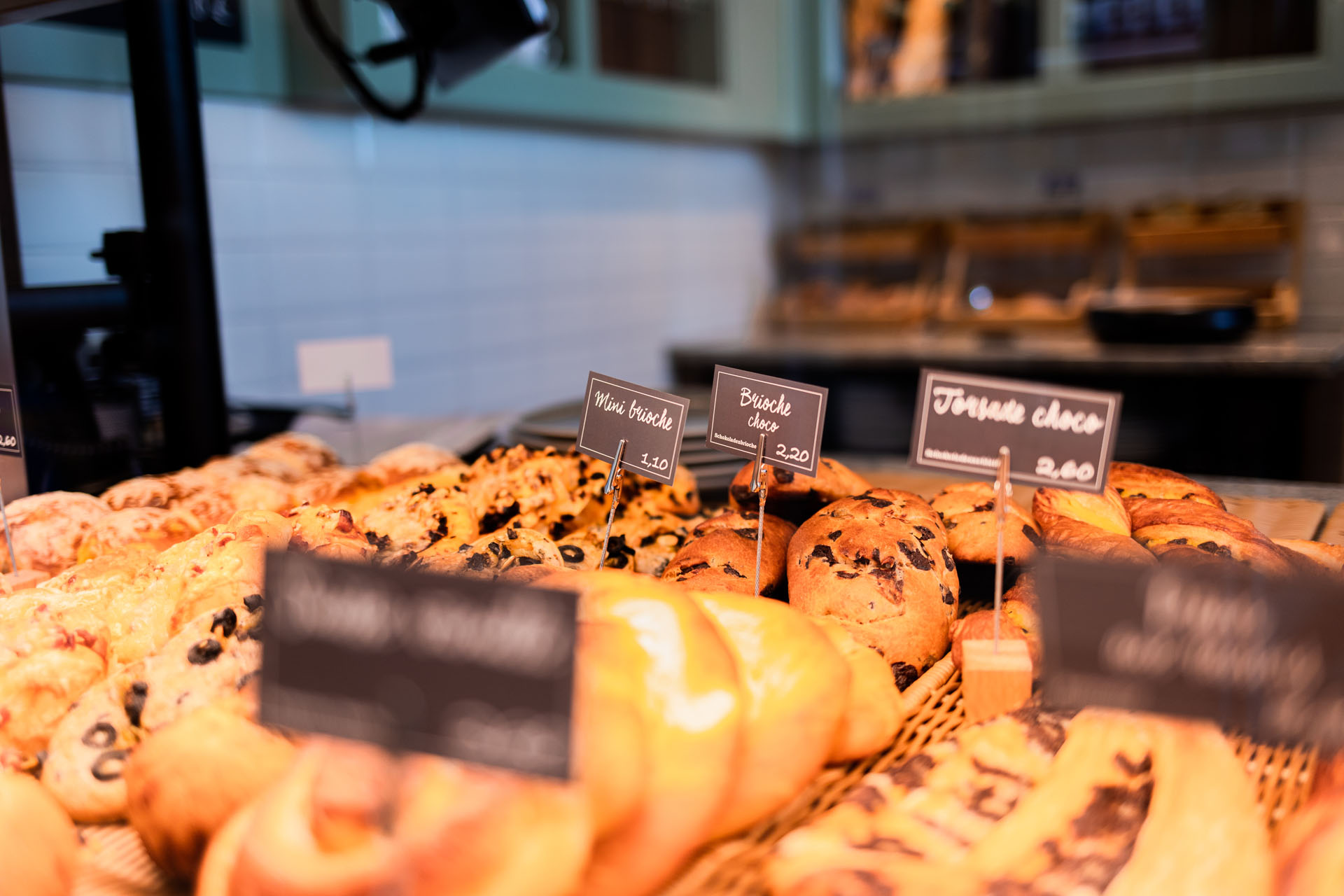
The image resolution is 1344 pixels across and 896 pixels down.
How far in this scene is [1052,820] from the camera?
0.64m

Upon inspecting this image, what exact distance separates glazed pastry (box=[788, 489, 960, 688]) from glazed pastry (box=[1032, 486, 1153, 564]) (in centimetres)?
11

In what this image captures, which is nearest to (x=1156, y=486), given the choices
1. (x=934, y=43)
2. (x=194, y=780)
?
(x=194, y=780)

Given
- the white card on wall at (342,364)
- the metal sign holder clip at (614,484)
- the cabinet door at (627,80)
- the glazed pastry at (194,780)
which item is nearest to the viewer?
the glazed pastry at (194,780)

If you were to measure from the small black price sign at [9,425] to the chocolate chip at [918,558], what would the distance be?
0.93 m

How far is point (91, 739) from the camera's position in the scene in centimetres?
78

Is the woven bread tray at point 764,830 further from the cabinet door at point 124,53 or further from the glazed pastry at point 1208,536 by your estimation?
the cabinet door at point 124,53

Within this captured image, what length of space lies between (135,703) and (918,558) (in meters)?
0.69

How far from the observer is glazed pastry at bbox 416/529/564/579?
3.04 feet

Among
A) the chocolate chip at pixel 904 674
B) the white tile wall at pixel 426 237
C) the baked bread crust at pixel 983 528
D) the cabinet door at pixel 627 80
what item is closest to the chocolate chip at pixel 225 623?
the chocolate chip at pixel 904 674

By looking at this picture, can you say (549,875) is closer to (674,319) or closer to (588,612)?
(588,612)

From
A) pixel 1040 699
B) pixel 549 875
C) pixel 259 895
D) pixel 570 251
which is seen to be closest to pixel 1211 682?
pixel 1040 699

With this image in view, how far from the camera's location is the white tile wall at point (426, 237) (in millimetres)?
1936

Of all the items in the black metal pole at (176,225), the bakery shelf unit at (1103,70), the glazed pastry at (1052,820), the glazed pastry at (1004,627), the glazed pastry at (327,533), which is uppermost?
the bakery shelf unit at (1103,70)

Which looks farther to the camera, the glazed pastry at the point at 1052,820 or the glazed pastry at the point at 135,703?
the glazed pastry at the point at 135,703
